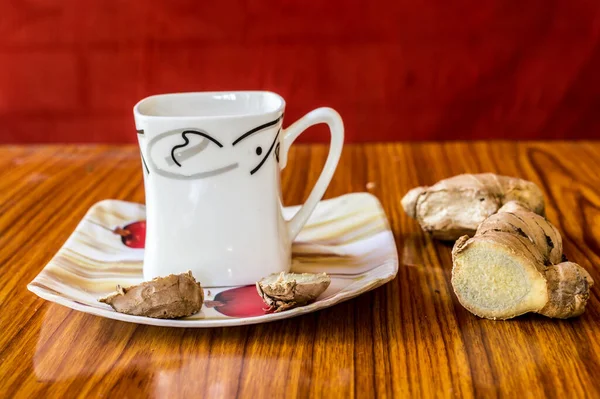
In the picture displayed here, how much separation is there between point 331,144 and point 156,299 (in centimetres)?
23

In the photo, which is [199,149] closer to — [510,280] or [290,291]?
[290,291]

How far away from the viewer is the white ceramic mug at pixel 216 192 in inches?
23.4

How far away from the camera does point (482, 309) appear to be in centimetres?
58

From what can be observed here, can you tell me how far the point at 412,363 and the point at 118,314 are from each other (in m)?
0.22

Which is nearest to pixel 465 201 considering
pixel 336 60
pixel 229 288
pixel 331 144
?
pixel 331 144

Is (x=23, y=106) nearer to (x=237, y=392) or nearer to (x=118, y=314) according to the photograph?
(x=118, y=314)

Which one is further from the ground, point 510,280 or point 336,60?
point 510,280

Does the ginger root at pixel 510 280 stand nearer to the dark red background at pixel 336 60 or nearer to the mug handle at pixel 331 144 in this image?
the mug handle at pixel 331 144

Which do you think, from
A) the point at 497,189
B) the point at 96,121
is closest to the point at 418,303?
the point at 497,189

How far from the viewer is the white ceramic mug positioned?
1.95 feet

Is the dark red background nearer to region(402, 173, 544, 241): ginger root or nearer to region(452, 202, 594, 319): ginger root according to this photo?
region(402, 173, 544, 241): ginger root

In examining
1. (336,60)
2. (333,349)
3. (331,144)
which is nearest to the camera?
(333,349)

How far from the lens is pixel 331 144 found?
683 millimetres

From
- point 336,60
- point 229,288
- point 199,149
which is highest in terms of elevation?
point 199,149
